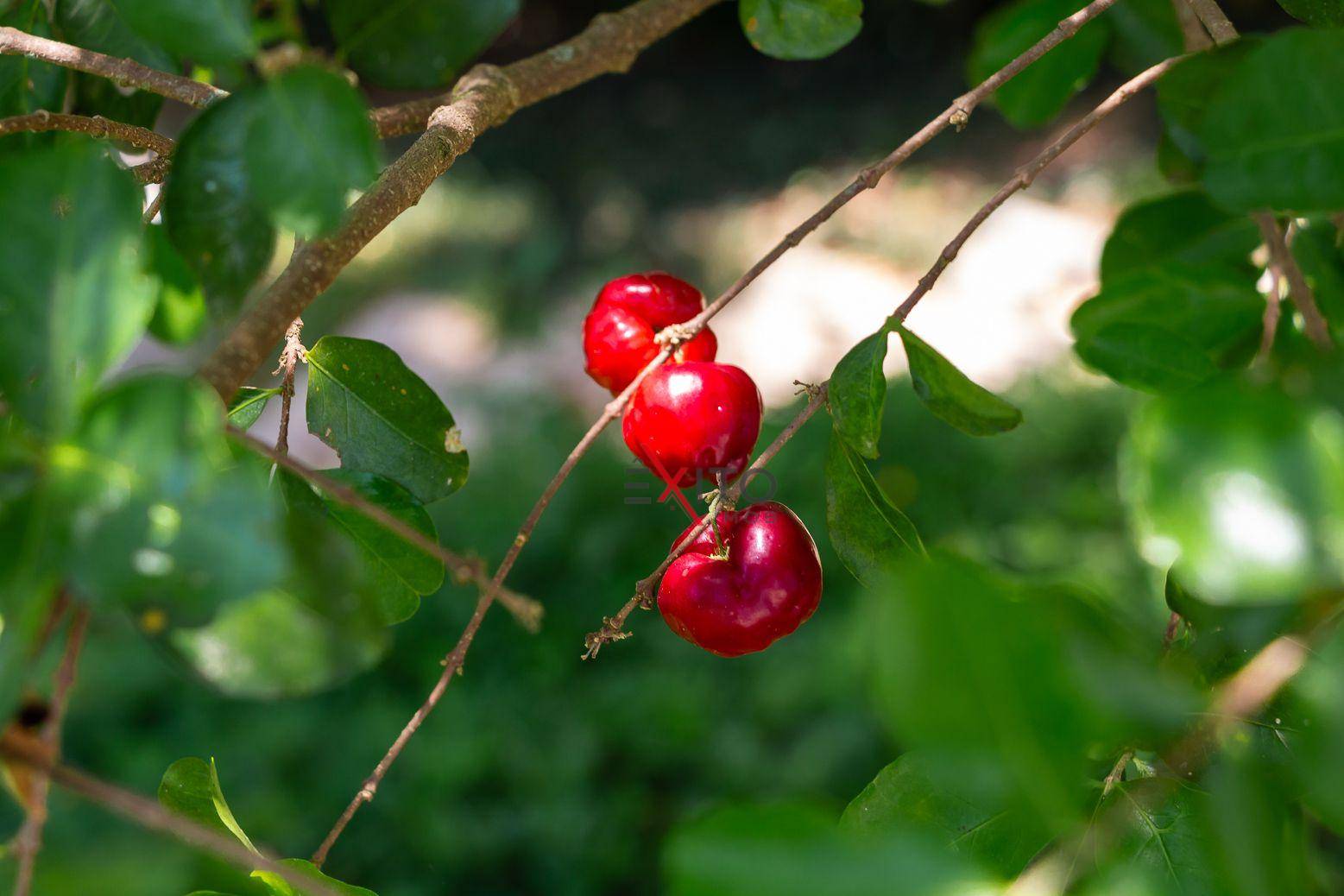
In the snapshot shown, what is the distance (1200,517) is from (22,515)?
0.34m

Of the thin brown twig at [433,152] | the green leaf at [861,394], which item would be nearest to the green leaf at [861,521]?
the green leaf at [861,394]

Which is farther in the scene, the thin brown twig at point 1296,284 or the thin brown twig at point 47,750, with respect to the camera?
the thin brown twig at point 1296,284

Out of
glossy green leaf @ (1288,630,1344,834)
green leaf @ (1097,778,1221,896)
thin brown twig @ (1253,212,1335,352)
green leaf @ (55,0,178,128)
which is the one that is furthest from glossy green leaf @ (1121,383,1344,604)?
green leaf @ (55,0,178,128)

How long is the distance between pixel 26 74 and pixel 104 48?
0.17 ft

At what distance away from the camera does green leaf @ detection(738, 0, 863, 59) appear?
0.74 metres

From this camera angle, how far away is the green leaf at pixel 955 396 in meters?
0.51

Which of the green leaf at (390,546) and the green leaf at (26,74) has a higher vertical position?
Result: the green leaf at (26,74)

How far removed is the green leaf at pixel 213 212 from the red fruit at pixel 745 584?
293 mm

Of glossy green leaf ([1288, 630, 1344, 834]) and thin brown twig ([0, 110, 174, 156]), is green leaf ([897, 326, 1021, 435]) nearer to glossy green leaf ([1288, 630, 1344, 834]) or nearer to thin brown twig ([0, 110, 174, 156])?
glossy green leaf ([1288, 630, 1344, 834])

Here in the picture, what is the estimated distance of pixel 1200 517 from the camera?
31 cm

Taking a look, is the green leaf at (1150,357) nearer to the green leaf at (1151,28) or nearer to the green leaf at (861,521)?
the green leaf at (861,521)

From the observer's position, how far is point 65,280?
36 cm

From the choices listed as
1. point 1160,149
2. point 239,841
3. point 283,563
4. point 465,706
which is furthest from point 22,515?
point 465,706

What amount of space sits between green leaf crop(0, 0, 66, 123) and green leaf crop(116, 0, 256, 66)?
342mm
